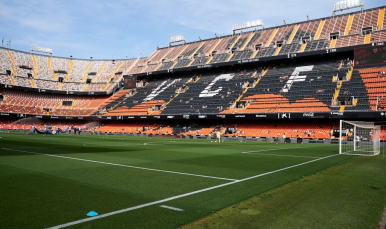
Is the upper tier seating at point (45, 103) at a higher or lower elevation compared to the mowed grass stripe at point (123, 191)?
higher

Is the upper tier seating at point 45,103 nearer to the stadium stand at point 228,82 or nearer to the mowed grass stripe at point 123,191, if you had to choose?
the stadium stand at point 228,82

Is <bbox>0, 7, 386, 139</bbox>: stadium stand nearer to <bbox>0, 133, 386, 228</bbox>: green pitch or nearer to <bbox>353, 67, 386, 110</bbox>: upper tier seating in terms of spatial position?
<bbox>353, 67, 386, 110</bbox>: upper tier seating

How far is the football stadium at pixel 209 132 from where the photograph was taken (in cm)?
569

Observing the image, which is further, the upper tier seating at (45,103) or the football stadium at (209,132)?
the upper tier seating at (45,103)

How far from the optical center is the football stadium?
5691 millimetres

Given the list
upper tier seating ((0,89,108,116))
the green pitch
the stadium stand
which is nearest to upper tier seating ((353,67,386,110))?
the stadium stand

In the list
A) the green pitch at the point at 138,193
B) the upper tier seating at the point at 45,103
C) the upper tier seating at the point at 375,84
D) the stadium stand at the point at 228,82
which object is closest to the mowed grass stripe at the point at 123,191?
the green pitch at the point at 138,193

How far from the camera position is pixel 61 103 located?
69.3 metres

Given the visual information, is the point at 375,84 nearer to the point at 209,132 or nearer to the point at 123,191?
the point at 209,132

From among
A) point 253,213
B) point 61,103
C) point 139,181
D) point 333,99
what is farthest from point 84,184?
point 61,103

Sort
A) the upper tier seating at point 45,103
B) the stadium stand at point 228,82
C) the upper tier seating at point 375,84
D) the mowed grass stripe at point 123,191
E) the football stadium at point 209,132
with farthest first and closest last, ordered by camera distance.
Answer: the upper tier seating at point 45,103 < the stadium stand at point 228,82 < the upper tier seating at point 375,84 < the football stadium at point 209,132 < the mowed grass stripe at point 123,191

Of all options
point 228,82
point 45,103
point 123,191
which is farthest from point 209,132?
point 45,103

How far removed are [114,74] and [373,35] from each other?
59.8 metres

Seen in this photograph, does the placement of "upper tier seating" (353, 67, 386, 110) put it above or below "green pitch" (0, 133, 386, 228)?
above
